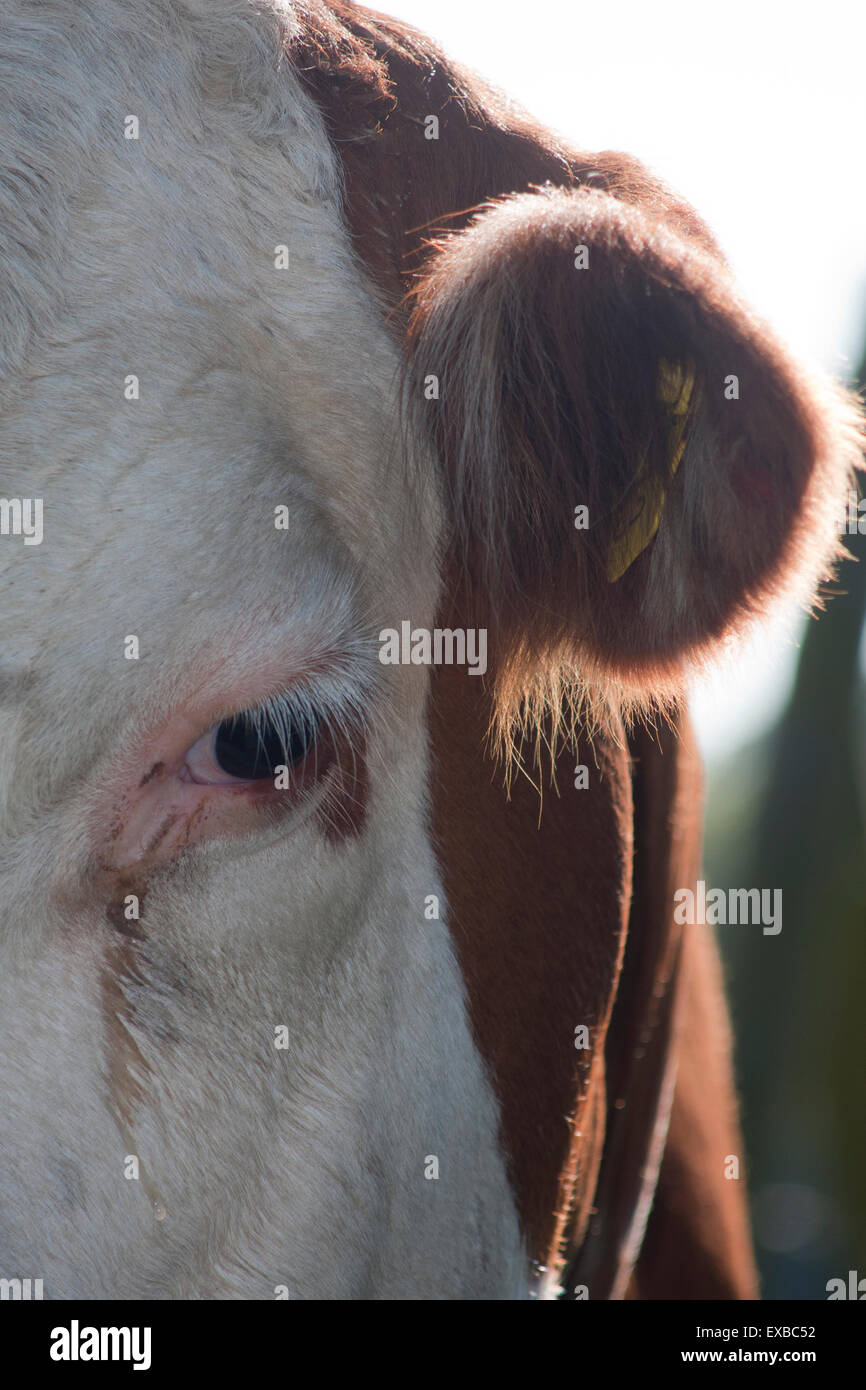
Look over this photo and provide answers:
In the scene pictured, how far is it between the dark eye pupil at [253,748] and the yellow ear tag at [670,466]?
0.34 m

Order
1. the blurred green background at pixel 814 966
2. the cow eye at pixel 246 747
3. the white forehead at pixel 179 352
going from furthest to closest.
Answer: the blurred green background at pixel 814 966 → the cow eye at pixel 246 747 → the white forehead at pixel 179 352

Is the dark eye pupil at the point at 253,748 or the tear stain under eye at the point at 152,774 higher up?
the dark eye pupil at the point at 253,748

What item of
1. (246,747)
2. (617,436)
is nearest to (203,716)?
(246,747)

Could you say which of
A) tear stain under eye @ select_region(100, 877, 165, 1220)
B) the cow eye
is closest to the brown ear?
the cow eye

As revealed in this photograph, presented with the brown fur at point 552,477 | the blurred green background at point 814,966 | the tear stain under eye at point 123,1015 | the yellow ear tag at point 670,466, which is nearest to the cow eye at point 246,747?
the tear stain under eye at point 123,1015

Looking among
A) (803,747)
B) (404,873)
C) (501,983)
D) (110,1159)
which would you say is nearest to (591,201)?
(404,873)

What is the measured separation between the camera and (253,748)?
3.58ft

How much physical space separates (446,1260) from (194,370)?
101 centimetres

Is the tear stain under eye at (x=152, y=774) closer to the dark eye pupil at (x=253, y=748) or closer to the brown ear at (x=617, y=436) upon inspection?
the dark eye pupil at (x=253, y=748)

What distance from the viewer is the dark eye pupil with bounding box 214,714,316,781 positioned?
108cm

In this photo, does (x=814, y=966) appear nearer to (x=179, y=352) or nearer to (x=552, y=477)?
(x=552, y=477)

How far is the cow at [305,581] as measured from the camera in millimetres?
993

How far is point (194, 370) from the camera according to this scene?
106 cm
